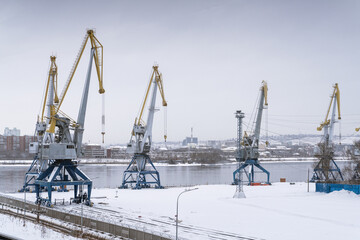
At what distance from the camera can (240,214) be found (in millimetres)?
38094

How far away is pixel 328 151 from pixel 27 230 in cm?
6591

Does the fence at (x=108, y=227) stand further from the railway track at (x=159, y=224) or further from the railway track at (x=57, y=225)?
the railway track at (x=159, y=224)

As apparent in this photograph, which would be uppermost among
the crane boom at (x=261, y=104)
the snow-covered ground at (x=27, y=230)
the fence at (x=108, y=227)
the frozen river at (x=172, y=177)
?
the crane boom at (x=261, y=104)

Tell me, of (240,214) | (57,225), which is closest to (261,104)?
(240,214)

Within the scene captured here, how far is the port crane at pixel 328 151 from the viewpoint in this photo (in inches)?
3083

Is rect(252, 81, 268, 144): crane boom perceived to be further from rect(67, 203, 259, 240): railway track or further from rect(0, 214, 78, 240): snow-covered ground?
rect(0, 214, 78, 240): snow-covered ground

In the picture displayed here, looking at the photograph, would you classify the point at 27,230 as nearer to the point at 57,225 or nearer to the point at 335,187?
the point at 57,225

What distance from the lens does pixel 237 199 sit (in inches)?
1961

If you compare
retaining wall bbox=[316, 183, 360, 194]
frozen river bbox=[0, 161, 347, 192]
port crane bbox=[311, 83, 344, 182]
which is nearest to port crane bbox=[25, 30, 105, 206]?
frozen river bbox=[0, 161, 347, 192]

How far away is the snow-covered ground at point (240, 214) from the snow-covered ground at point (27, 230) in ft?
17.7

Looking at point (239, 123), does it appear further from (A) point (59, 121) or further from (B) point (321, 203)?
(A) point (59, 121)

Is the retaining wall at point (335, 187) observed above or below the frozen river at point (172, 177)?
above

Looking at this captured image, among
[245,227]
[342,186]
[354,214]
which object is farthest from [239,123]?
[245,227]

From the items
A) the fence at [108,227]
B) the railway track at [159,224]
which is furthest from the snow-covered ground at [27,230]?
the railway track at [159,224]
